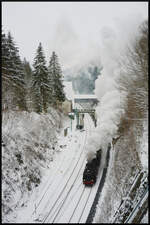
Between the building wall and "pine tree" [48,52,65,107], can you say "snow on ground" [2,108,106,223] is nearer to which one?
"pine tree" [48,52,65,107]

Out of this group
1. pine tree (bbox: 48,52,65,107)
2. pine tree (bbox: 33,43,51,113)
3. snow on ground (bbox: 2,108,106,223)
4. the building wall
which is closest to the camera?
snow on ground (bbox: 2,108,106,223)

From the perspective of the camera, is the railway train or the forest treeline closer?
the railway train

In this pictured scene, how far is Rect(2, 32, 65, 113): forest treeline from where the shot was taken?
14.7m

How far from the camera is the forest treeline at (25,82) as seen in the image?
1470 cm

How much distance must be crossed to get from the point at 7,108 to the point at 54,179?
941 cm

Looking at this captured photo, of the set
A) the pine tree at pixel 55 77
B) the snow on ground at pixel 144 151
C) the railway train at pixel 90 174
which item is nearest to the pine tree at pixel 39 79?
the pine tree at pixel 55 77

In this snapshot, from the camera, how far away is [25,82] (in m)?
18.8

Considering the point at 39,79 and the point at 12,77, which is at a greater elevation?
the point at 39,79

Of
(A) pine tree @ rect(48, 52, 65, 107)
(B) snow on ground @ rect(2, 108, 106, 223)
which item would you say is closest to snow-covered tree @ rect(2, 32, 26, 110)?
(A) pine tree @ rect(48, 52, 65, 107)

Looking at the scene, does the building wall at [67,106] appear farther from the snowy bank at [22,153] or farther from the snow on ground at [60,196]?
the snow on ground at [60,196]

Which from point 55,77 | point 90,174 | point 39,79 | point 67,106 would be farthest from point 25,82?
point 90,174

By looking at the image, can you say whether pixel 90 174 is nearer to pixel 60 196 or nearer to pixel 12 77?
pixel 60 196

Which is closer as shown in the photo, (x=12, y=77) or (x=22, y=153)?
(x=22, y=153)

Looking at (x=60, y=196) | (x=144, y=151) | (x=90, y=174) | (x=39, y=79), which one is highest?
(x=39, y=79)
